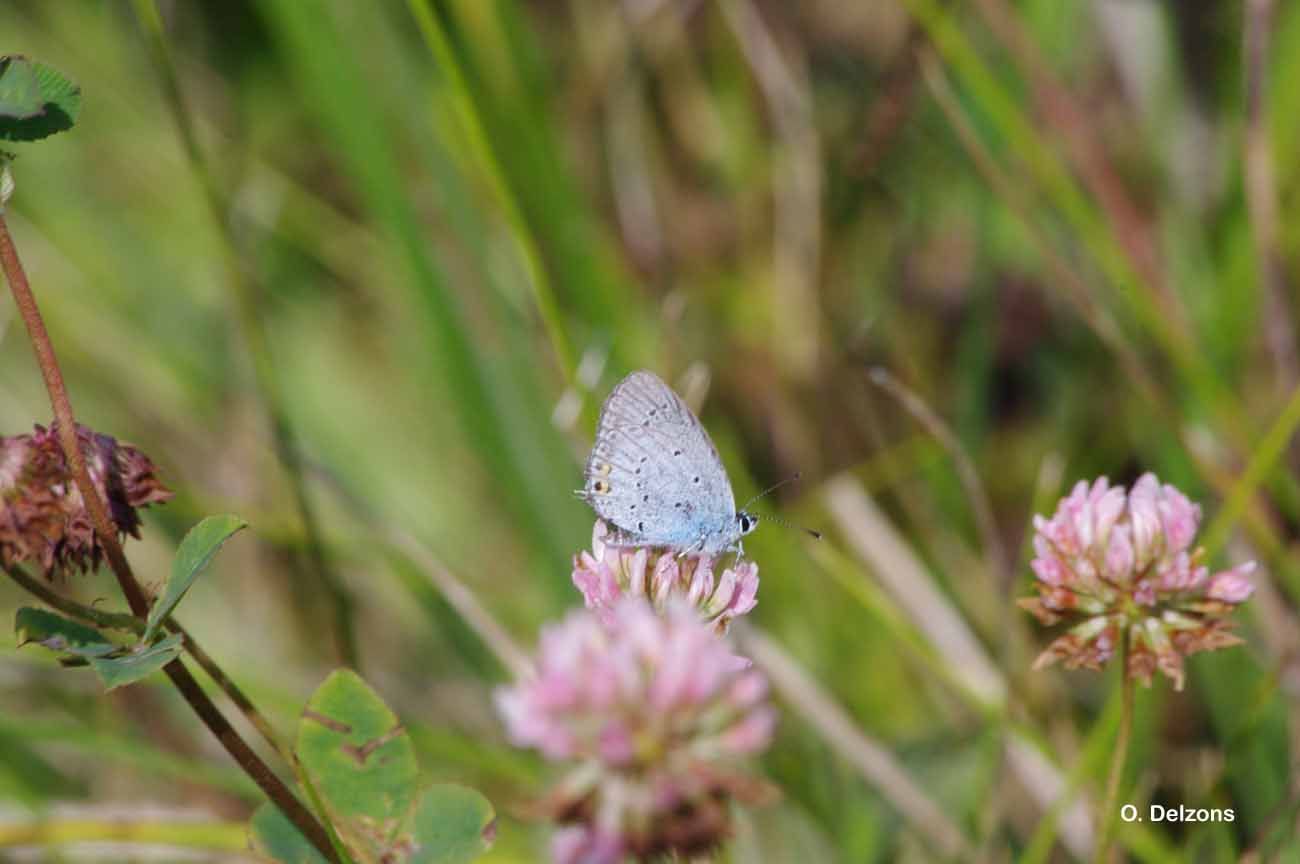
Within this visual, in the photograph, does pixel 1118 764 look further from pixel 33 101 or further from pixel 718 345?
pixel 718 345

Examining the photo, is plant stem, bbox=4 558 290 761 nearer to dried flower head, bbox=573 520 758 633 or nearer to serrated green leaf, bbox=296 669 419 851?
serrated green leaf, bbox=296 669 419 851

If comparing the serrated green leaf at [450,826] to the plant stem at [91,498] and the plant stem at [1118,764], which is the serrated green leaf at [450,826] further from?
the plant stem at [1118,764]

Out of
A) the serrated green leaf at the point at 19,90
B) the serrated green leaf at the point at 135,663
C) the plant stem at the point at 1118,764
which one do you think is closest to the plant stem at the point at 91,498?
the serrated green leaf at the point at 135,663

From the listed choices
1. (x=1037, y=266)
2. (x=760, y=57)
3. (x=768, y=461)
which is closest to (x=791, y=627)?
(x=768, y=461)

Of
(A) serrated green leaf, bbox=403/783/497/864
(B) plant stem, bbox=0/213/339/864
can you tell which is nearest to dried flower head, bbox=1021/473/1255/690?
(A) serrated green leaf, bbox=403/783/497/864

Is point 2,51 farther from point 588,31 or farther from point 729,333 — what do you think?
point 729,333

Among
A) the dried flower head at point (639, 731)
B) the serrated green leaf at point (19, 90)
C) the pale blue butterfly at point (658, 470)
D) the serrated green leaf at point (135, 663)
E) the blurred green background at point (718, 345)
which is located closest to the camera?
the dried flower head at point (639, 731)
